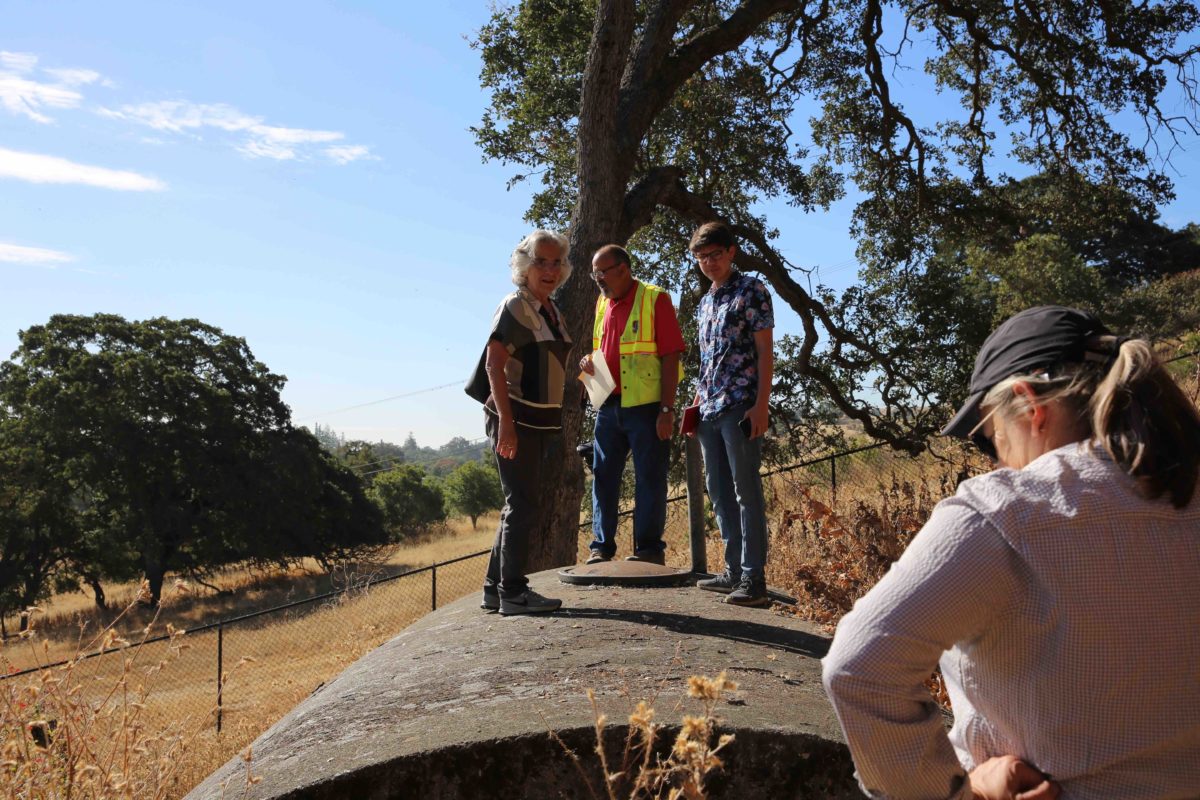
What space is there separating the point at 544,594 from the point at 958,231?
408 inches

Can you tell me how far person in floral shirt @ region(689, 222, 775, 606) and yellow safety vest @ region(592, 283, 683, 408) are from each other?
51cm

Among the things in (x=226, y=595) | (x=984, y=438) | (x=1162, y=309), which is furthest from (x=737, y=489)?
(x=1162, y=309)

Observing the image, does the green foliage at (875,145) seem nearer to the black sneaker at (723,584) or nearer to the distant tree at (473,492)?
the black sneaker at (723,584)

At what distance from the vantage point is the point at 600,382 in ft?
19.9

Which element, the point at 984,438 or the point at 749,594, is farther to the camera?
the point at 749,594

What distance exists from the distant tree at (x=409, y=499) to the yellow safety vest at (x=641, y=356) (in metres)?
47.6

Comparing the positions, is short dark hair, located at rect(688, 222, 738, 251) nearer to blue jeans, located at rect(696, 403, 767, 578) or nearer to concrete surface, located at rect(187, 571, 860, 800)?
blue jeans, located at rect(696, 403, 767, 578)

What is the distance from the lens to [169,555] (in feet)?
110

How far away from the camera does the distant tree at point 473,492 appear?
58.5 metres

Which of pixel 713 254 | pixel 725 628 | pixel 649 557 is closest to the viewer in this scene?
pixel 725 628

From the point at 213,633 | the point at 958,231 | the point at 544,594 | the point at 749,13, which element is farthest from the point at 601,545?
the point at 213,633

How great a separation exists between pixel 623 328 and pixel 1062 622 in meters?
4.71

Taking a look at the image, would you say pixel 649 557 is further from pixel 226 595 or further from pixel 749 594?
pixel 226 595

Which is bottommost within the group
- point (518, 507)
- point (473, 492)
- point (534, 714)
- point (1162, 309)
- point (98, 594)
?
point (98, 594)
